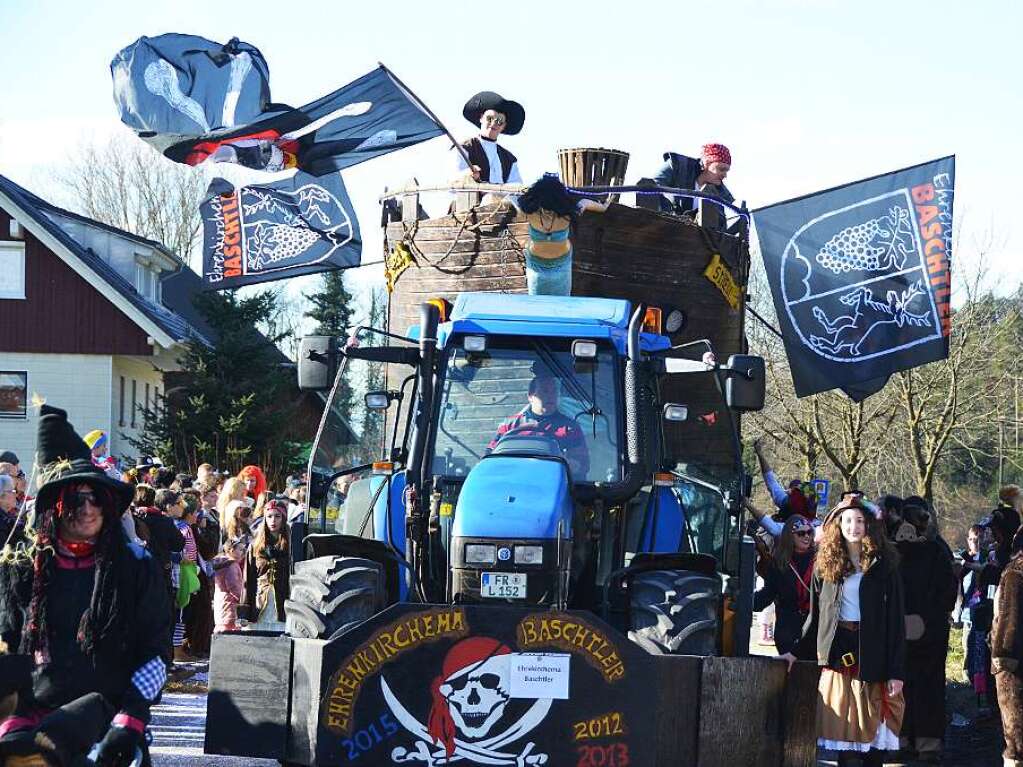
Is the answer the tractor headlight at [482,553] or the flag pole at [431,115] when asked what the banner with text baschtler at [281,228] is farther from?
the tractor headlight at [482,553]

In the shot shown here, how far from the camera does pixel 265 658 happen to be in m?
7.72

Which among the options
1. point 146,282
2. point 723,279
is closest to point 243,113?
point 723,279

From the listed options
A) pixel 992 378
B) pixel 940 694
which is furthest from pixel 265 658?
pixel 992 378

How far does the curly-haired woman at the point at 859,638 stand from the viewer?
9070 millimetres

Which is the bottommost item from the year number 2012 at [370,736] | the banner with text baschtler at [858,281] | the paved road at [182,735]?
the paved road at [182,735]

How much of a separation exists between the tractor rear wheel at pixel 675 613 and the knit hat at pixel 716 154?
666 cm

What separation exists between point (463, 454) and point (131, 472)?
676 cm

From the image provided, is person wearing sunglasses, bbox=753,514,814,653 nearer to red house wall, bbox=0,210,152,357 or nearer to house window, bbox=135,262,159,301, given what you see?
red house wall, bbox=0,210,152,357

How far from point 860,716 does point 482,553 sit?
2757 millimetres

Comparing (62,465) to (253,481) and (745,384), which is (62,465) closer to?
(745,384)

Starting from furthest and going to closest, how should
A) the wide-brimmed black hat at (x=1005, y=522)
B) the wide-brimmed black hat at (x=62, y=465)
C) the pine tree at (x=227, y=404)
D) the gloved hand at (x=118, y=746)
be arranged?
1. the pine tree at (x=227, y=404)
2. the wide-brimmed black hat at (x=1005, y=522)
3. the wide-brimmed black hat at (x=62, y=465)
4. the gloved hand at (x=118, y=746)

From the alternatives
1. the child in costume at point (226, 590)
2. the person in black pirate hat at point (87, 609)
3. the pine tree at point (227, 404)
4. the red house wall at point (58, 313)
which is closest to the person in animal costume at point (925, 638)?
the person in black pirate hat at point (87, 609)

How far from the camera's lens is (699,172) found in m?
14.3

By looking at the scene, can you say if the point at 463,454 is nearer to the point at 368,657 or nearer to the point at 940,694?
the point at 368,657
